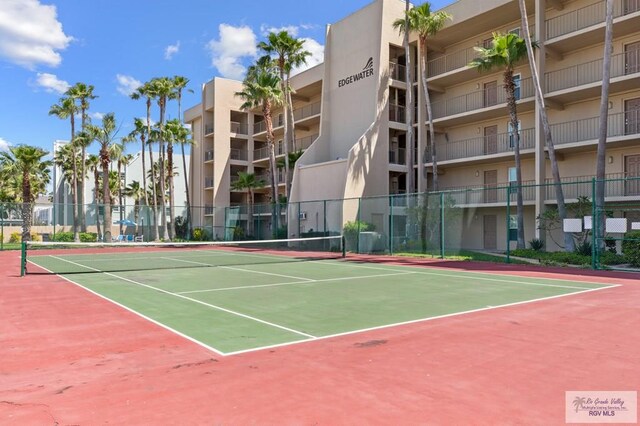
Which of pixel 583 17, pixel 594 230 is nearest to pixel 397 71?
pixel 583 17

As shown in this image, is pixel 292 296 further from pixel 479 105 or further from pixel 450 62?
pixel 450 62

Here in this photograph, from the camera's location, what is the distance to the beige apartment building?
27.4 m

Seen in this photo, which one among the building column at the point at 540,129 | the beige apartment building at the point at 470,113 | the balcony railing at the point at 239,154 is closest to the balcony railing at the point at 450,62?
the beige apartment building at the point at 470,113

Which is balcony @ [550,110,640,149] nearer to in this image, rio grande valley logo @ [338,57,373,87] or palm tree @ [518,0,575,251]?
palm tree @ [518,0,575,251]

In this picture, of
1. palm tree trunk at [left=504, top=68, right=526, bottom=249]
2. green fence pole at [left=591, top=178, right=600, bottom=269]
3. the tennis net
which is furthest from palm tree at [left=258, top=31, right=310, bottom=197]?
green fence pole at [left=591, top=178, right=600, bottom=269]

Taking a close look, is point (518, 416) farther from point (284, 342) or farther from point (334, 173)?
point (334, 173)

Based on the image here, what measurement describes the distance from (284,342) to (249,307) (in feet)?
10.3

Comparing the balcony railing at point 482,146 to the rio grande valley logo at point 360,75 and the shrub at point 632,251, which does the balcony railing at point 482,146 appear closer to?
the rio grande valley logo at point 360,75

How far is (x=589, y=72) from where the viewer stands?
28453 millimetres

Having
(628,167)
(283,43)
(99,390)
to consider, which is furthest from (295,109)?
(99,390)

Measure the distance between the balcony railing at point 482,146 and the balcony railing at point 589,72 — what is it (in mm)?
3121

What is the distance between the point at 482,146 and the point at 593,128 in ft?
23.3

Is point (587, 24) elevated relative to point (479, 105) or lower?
elevated

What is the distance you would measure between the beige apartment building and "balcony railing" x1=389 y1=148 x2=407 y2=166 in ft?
0.28
